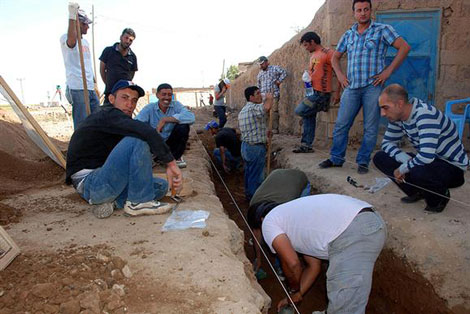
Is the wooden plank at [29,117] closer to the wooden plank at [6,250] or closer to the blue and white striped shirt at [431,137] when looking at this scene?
the wooden plank at [6,250]

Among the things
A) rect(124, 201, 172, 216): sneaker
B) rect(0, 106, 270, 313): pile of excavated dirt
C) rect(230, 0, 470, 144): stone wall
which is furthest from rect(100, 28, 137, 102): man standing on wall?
rect(230, 0, 470, 144): stone wall

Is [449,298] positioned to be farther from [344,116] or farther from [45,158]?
[45,158]

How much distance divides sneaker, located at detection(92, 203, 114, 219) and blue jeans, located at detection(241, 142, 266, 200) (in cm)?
287

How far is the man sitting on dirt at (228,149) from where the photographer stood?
6777 mm

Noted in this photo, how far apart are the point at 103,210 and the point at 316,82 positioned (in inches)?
157

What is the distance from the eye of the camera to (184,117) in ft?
15.3

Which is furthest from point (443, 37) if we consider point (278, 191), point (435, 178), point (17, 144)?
point (17, 144)

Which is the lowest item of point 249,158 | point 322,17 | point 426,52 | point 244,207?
point 244,207

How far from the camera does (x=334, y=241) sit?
234 cm

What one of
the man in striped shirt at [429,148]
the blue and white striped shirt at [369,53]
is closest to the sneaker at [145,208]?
the man in striped shirt at [429,148]

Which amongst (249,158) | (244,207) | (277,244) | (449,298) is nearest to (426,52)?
(249,158)

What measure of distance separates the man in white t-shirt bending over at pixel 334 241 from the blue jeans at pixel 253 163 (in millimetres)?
2995

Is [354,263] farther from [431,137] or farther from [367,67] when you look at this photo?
[367,67]

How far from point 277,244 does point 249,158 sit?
317 cm
